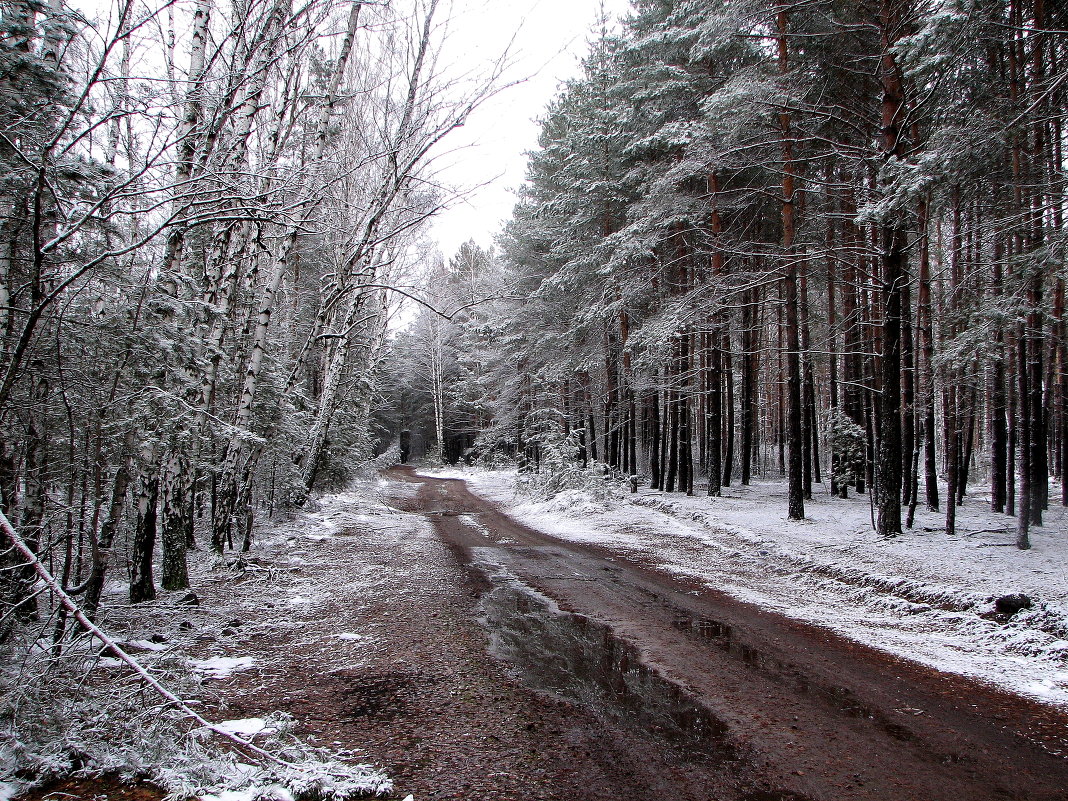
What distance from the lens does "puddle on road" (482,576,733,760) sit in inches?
136

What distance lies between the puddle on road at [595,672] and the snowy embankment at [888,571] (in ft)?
8.42

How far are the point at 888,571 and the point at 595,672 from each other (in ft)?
17.7

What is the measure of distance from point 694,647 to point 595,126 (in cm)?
1706

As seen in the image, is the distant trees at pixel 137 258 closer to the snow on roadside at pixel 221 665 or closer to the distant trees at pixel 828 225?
the snow on roadside at pixel 221 665

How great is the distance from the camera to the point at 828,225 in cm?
1507

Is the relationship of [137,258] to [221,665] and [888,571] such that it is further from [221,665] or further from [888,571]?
[888,571]

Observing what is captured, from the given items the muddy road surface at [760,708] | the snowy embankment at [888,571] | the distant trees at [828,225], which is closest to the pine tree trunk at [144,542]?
the muddy road surface at [760,708]

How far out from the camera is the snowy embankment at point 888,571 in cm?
505

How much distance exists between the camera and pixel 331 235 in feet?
47.0

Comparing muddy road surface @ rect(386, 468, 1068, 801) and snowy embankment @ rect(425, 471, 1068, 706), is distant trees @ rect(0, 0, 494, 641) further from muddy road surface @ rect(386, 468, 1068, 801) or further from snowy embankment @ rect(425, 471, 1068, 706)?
snowy embankment @ rect(425, 471, 1068, 706)

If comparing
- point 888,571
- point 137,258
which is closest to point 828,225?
point 888,571

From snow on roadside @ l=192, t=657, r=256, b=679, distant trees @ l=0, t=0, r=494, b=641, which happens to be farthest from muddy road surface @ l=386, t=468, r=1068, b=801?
distant trees @ l=0, t=0, r=494, b=641

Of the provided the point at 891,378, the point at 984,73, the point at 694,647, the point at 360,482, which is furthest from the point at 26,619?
the point at 360,482

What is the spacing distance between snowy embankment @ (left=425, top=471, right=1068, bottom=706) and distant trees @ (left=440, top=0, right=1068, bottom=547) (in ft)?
2.80
